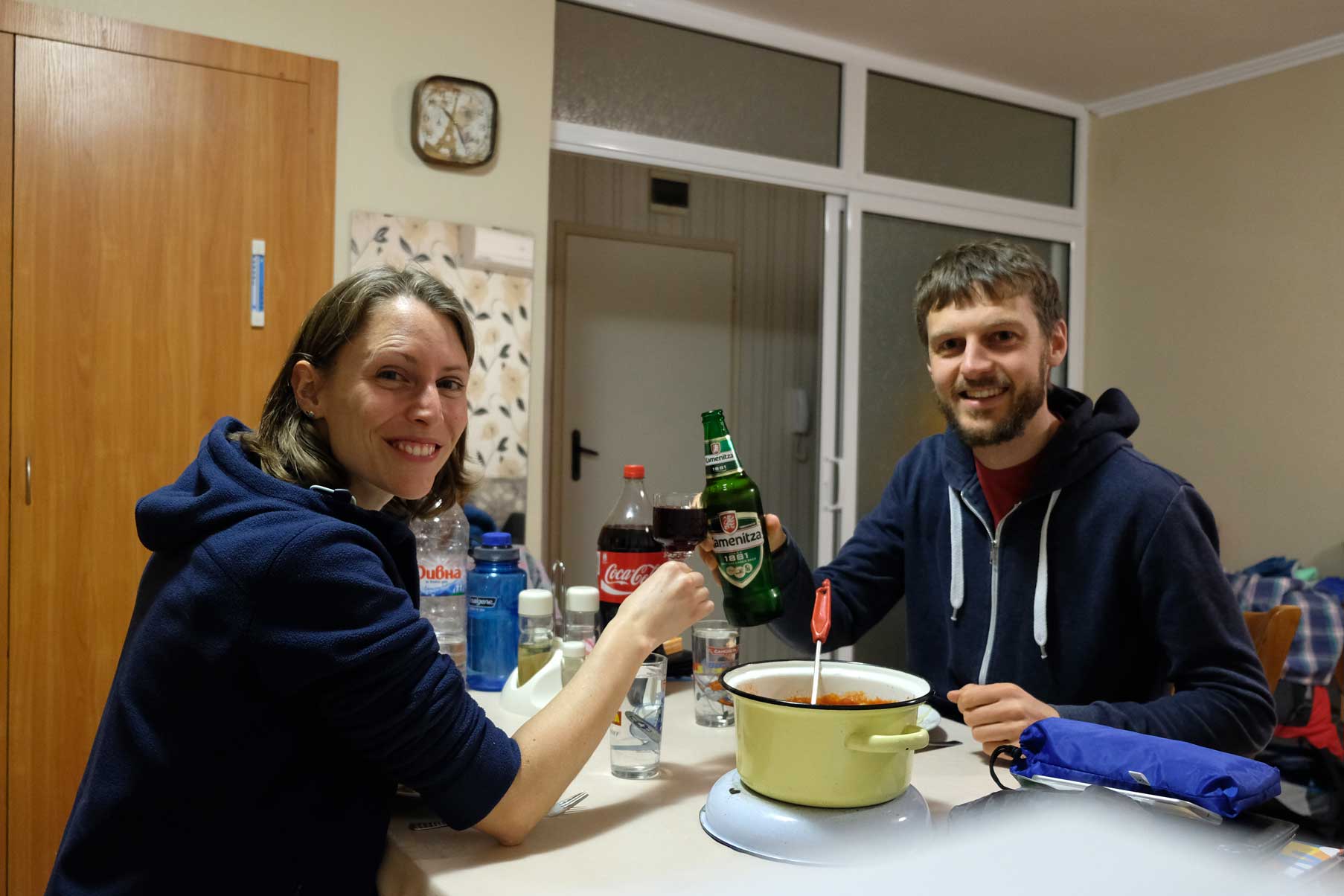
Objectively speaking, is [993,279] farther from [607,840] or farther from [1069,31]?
[1069,31]

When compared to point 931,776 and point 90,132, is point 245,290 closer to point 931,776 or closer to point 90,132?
point 90,132

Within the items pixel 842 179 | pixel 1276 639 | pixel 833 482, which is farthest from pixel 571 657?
pixel 842 179

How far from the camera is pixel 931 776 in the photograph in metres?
1.18

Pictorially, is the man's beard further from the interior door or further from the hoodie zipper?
the interior door

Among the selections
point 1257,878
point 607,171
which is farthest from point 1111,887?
point 607,171

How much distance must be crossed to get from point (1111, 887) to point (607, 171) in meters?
4.33

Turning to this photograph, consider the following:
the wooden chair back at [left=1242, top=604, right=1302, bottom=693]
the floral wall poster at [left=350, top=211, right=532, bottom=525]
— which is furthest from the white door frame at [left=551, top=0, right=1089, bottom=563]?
the wooden chair back at [left=1242, top=604, right=1302, bottom=693]

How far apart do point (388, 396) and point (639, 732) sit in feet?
1.66

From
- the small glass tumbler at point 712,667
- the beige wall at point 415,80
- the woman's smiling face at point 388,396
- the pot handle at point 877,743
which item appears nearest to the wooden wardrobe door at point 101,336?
the beige wall at point 415,80

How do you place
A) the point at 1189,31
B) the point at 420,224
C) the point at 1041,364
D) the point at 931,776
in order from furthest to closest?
the point at 1189,31, the point at 420,224, the point at 1041,364, the point at 931,776

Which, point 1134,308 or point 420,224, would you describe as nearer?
point 420,224

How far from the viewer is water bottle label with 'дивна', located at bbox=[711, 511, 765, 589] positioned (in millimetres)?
1401

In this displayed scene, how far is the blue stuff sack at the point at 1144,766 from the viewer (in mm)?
879

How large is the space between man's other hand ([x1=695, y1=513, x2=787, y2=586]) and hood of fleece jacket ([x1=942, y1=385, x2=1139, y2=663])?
324 millimetres
